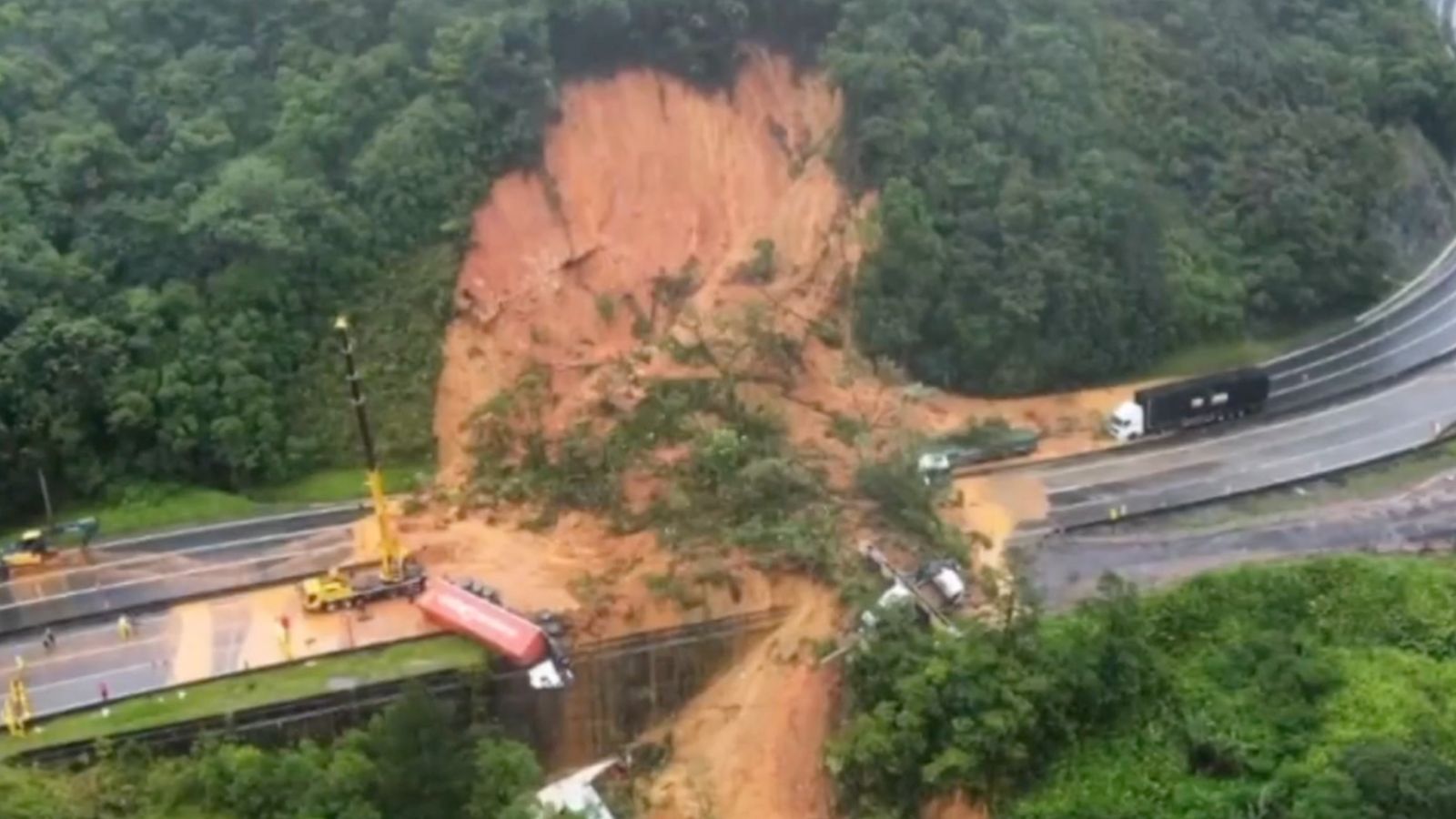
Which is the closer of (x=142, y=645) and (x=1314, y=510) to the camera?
(x=142, y=645)

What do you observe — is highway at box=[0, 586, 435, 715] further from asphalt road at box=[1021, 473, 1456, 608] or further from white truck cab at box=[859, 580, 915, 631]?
asphalt road at box=[1021, 473, 1456, 608]

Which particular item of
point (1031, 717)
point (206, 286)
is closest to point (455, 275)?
point (206, 286)

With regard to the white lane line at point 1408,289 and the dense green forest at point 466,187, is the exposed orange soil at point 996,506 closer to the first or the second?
the dense green forest at point 466,187

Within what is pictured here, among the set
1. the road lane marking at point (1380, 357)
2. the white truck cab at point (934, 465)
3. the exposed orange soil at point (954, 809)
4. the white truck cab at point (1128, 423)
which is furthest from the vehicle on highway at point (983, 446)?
the exposed orange soil at point (954, 809)

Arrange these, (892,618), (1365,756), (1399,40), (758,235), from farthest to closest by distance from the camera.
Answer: (1399,40) < (758,235) < (892,618) < (1365,756)

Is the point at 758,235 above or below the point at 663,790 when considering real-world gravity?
above

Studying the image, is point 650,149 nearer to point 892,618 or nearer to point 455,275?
point 455,275

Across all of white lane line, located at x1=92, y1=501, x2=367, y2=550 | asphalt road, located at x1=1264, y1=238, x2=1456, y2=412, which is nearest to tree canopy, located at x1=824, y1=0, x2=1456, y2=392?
asphalt road, located at x1=1264, y1=238, x2=1456, y2=412
